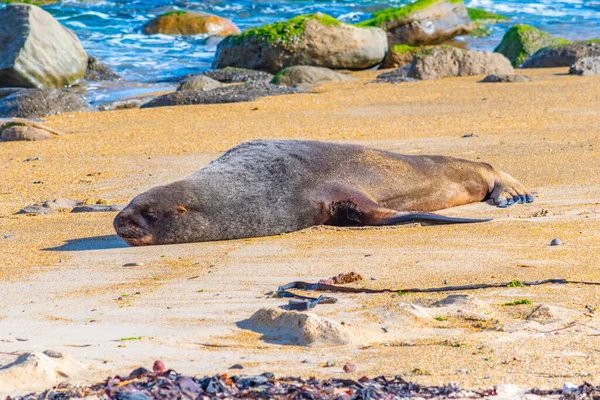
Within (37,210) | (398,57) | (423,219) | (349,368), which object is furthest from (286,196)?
(398,57)

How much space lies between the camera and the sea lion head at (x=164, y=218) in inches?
236

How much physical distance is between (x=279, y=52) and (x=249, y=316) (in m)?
16.1

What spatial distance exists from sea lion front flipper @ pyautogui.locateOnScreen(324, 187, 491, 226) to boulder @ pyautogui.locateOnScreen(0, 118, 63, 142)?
5628 millimetres

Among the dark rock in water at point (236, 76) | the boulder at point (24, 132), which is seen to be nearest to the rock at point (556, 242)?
the boulder at point (24, 132)

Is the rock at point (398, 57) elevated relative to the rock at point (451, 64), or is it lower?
lower

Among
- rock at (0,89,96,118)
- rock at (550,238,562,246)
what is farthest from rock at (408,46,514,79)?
rock at (550,238,562,246)

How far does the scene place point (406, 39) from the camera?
23.4 meters

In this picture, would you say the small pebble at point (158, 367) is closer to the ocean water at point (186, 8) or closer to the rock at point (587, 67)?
the rock at point (587, 67)

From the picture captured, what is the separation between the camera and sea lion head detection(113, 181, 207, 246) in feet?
19.6

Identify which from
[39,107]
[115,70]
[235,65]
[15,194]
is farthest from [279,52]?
[15,194]

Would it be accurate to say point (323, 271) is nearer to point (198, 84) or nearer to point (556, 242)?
point (556, 242)

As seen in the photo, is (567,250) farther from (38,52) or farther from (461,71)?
(38,52)

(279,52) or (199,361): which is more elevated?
(199,361)

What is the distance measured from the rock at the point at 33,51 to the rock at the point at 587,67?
956 centimetres
